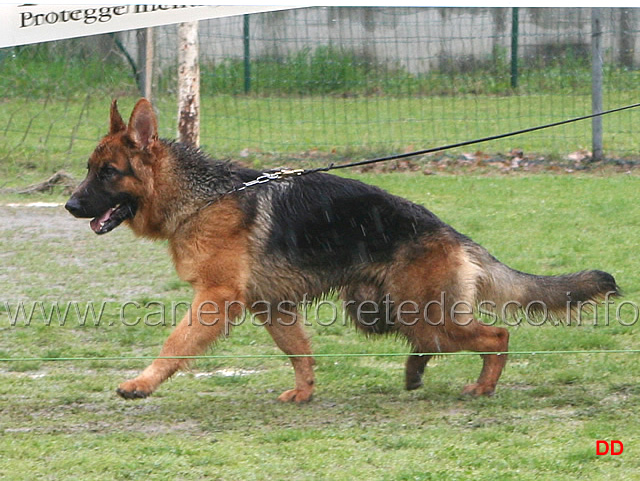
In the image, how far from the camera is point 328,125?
1061 cm

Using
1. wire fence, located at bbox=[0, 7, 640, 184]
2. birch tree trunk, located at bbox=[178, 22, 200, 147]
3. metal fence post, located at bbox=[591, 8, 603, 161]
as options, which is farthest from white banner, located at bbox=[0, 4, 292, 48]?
metal fence post, located at bbox=[591, 8, 603, 161]

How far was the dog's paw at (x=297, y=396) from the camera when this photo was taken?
17.5 feet

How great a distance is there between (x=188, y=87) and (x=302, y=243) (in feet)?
12.5

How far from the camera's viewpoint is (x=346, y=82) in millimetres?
8180

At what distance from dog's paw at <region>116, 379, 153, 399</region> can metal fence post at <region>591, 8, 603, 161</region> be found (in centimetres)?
432

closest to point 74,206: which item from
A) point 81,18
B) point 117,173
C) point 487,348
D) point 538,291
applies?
point 117,173

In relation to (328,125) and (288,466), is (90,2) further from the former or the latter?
(328,125)

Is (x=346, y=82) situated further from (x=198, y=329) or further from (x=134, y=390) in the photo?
(x=134, y=390)

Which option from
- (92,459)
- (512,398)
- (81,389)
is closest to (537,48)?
(512,398)

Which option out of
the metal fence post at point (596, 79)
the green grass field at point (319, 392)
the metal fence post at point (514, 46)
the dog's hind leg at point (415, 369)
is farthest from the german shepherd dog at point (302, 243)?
the metal fence post at point (596, 79)

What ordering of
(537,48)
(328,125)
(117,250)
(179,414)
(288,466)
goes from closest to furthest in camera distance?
(288,466)
(179,414)
(537,48)
(117,250)
(328,125)

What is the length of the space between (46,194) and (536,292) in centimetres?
615

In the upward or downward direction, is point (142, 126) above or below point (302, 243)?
above

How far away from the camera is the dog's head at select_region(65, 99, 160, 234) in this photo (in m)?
5.12
